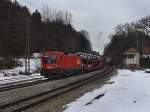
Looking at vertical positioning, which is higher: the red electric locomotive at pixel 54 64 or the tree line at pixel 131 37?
the tree line at pixel 131 37

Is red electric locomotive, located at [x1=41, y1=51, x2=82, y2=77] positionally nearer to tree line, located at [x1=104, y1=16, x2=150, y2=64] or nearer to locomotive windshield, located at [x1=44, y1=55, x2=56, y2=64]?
locomotive windshield, located at [x1=44, y1=55, x2=56, y2=64]

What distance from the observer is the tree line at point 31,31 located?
68125 mm

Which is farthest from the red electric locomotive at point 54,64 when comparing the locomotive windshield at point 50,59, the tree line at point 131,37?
the tree line at point 131,37

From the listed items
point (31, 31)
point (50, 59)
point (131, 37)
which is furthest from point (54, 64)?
point (131, 37)

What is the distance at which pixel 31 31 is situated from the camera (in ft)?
326

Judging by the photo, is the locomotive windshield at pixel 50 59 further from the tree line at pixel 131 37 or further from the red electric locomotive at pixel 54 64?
the tree line at pixel 131 37

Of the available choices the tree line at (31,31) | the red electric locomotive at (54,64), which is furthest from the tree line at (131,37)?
the red electric locomotive at (54,64)

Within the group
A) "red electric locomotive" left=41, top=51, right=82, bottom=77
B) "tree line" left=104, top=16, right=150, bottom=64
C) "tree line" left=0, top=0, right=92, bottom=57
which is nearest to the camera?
"red electric locomotive" left=41, top=51, right=82, bottom=77

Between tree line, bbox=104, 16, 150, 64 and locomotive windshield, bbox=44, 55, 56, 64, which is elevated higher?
tree line, bbox=104, 16, 150, 64

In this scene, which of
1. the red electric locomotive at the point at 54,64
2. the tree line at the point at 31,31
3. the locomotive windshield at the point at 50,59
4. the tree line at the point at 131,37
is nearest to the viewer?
the red electric locomotive at the point at 54,64

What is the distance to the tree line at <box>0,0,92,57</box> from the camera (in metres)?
68.1

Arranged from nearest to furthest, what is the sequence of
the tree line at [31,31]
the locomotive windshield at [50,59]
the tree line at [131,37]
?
the locomotive windshield at [50,59] → the tree line at [31,31] → the tree line at [131,37]

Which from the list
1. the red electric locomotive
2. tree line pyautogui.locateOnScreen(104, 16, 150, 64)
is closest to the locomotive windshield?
the red electric locomotive

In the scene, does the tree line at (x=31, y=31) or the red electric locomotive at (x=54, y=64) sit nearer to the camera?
the red electric locomotive at (x=54, y=64)
